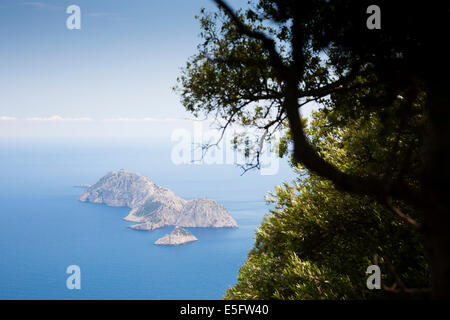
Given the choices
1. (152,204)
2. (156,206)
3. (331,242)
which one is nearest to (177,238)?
(156,206)

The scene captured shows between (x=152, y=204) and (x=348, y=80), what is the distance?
17379 cm

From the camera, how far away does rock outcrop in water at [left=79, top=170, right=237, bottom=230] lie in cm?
15598

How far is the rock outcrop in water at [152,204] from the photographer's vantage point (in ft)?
512

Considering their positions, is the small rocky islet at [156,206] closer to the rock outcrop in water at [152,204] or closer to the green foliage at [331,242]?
the rock outcrop in water at [152,204]

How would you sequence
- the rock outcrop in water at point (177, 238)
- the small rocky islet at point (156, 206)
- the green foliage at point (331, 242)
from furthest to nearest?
1. the small rocky islet at point (156, 206)
2. the rock outcrop in water at point (177, 238)
3. the green foliage at point (331, 242)

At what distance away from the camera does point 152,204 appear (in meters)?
173

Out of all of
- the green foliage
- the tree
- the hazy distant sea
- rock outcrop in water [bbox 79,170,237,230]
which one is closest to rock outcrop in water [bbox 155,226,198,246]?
the hazy distant sea

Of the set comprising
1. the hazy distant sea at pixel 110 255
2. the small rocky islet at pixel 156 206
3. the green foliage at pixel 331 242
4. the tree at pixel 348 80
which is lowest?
the hazy distant sea at pixel 110 255

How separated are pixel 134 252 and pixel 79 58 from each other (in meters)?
103

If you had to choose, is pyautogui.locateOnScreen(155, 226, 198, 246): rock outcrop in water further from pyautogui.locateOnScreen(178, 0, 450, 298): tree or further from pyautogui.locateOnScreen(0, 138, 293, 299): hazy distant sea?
pyautogui.locateOnScreen(178, 0, 450, 298): tree

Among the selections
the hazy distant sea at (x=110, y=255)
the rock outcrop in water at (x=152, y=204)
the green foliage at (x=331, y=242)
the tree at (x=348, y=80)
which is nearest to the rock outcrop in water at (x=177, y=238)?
the hazy distant sea at (x=110, y=255)

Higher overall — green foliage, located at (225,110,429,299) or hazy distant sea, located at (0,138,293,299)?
green foliage, located at (225,110,429,299)

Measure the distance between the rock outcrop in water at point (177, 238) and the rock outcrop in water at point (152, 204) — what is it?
13021mm

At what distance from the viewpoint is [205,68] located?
7395 mm
